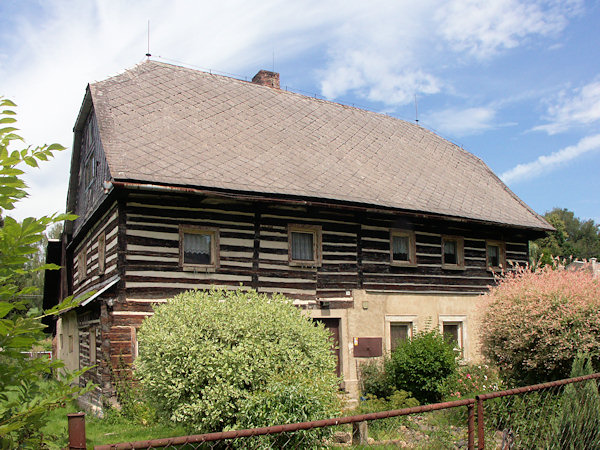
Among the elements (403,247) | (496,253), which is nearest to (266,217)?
(403,247)

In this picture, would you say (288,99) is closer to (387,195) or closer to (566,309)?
(387,195)

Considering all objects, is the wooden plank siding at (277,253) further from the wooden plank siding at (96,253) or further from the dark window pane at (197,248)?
the wooden plank siding at (96,253)

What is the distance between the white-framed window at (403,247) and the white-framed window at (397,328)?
5.35 feet

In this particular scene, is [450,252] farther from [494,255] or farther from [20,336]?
[20,336]

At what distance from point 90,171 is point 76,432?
15.6m

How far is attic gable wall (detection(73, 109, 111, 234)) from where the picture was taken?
15405mm

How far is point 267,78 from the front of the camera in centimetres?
2125

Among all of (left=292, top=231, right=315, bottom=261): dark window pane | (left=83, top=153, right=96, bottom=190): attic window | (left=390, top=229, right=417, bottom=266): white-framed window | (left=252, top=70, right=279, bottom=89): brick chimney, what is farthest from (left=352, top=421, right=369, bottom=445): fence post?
(left=252, top=70, right=279, bottom=89): brick chimney

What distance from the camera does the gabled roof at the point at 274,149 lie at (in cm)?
1403

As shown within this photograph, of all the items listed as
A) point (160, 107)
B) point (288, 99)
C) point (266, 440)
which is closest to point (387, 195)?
point (288, 99)

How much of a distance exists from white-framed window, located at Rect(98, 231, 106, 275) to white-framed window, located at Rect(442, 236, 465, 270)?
10.3 metres

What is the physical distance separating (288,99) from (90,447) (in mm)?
18016

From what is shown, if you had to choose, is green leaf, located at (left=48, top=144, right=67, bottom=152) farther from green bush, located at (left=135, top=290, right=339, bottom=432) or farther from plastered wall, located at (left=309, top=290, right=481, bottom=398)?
plastered wall, located at (left=309, top=290, right=481, bottom=398)

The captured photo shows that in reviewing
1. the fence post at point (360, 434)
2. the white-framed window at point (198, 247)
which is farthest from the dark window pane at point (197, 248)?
the fence post at point (360, 434)
